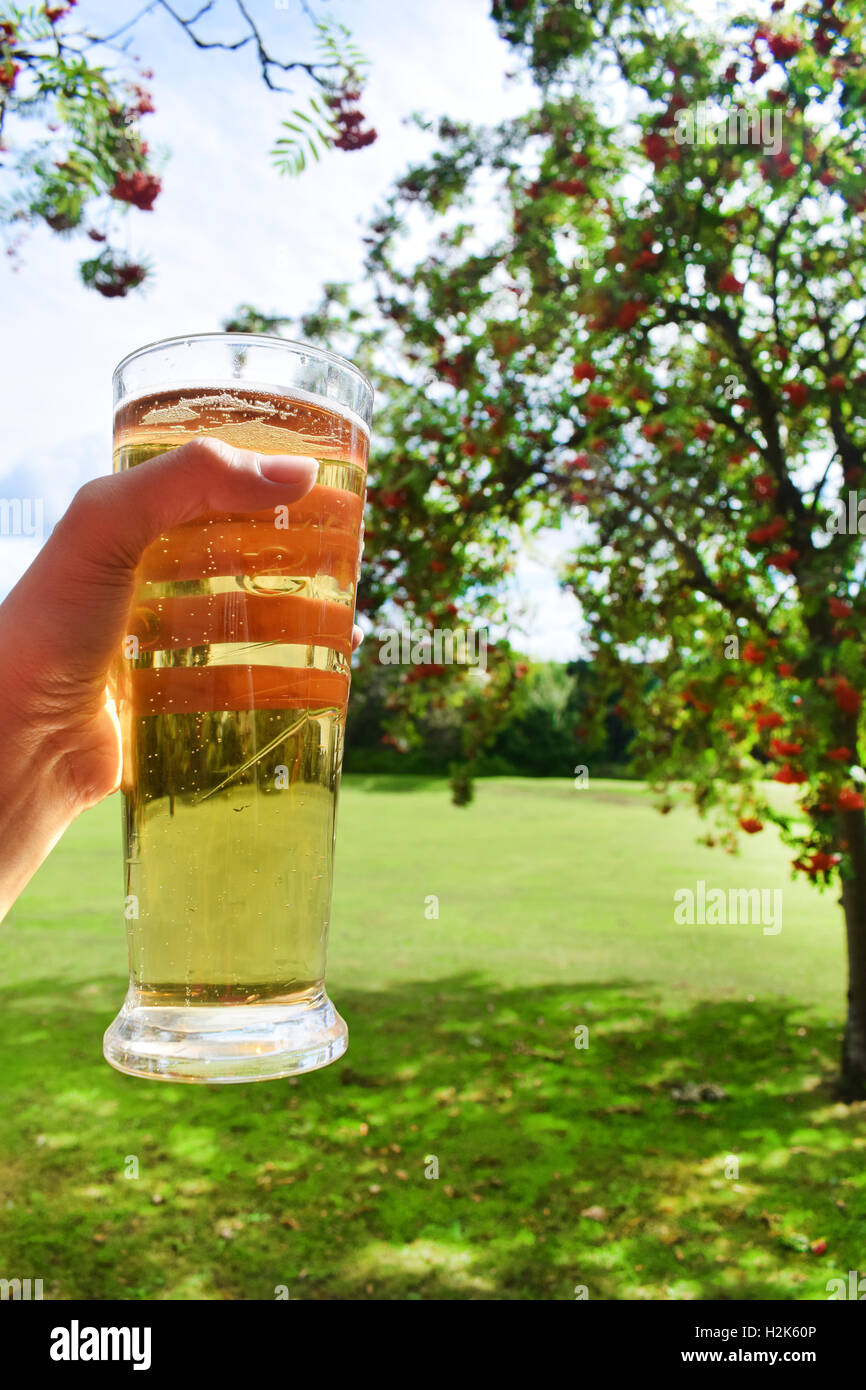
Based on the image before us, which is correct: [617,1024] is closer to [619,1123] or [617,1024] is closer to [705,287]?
[619,1123]

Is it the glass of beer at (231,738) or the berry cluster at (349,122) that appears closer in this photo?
the glass of beer at (231,738)

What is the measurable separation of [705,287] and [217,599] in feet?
19.2

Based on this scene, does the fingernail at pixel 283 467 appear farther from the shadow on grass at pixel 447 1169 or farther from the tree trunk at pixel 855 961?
the tree trunk at pixel 855 961

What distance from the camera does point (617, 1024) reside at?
8.09 meters

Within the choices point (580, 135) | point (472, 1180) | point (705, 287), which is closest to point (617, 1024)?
point (472, 1180)

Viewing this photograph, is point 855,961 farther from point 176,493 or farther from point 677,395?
point 176,493

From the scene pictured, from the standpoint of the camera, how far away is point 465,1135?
5898 mm

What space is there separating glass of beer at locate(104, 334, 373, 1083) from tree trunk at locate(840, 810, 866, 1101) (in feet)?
20.5

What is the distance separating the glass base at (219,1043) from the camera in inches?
45.3

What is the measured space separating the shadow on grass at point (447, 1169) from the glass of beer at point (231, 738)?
3860mm

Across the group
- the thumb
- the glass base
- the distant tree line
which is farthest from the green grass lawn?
the distant tree line

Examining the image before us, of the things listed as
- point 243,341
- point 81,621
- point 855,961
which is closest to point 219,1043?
point 81,621

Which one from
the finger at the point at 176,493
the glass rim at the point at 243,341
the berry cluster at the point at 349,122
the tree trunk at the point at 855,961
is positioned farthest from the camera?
the tree trunk at the point at 855,961

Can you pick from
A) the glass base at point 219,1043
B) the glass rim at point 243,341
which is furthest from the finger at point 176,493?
the glass base at point 219,1043
